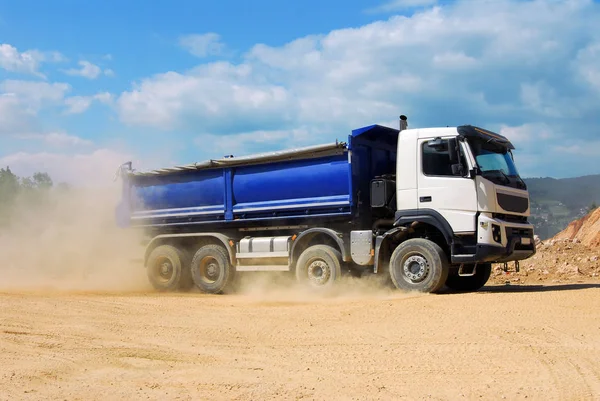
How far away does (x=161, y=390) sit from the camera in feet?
20.1

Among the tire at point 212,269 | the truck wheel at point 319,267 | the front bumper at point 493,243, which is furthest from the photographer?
the tire at point 212,269

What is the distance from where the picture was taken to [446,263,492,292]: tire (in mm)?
14516

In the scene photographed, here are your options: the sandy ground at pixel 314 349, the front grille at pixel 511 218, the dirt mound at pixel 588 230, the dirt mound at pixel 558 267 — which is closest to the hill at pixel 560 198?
the dirt mound at pixel 588 230

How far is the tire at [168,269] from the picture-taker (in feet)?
54.0

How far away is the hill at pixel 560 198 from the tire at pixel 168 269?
54124 millimetres

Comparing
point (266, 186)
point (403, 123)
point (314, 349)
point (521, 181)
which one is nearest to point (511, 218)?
point (521, 181)

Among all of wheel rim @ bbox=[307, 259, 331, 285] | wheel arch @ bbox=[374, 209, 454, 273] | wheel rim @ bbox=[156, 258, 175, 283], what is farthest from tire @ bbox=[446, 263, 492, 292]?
wheel rim @ bbox=[156, 258, 175, 283]

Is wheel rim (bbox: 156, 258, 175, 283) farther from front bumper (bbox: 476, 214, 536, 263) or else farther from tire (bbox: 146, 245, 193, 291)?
front bumper (bbox: 476, 214, 536, 263)

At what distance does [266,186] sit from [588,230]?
698 inches

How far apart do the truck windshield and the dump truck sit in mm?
30

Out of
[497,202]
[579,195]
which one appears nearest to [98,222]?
[497,202]

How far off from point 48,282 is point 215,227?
6472 millimetres

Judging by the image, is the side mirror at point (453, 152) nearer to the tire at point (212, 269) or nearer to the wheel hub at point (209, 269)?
the tire at point (212, 269)

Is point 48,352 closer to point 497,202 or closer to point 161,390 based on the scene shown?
point 161,390
